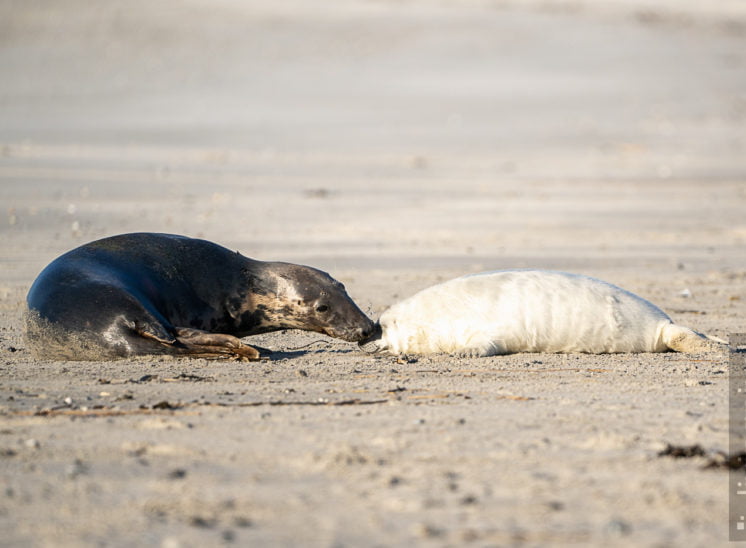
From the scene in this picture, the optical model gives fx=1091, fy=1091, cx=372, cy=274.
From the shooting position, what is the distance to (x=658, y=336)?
21.9 feet

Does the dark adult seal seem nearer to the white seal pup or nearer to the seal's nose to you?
the seal's nose

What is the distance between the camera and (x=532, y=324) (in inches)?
259

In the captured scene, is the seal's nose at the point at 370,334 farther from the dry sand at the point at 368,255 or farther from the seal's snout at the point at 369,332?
the dry sand at the point at 368,255

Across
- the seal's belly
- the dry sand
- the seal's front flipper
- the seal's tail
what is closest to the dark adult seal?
the seal's front flipper

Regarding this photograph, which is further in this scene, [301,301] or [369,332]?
[301,301]

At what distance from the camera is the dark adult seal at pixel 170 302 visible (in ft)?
20.5

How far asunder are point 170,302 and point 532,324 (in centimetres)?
223

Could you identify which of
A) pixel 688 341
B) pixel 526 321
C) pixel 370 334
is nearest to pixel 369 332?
pixel 370 334

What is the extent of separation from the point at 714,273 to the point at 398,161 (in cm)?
1340

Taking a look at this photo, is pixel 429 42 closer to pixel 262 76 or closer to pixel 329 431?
pixel 262 76

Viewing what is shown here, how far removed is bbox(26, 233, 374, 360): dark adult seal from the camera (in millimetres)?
6246

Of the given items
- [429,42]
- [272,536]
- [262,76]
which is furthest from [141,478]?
[429,42]

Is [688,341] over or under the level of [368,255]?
under

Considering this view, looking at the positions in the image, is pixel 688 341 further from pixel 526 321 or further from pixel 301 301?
pixel 301 301
